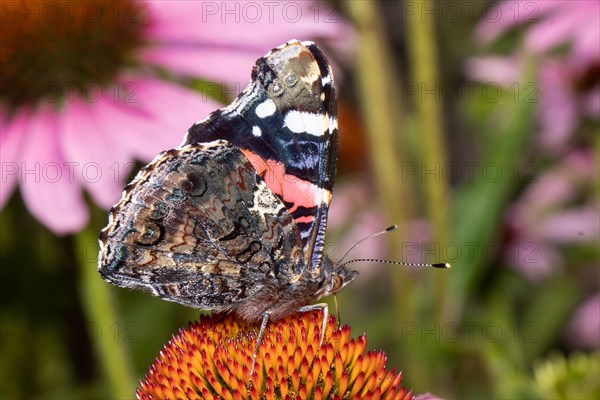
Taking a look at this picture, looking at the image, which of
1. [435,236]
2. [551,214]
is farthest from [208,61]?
[551,214]

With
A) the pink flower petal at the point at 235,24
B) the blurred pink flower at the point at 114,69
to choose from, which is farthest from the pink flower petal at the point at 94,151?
the pink flower petal at the point at 235,24

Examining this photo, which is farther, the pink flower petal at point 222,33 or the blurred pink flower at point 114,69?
the pink flower petal at point 222,33

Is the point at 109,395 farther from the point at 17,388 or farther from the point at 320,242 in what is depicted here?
the point at 320,242

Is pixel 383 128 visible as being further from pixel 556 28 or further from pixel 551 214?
pixel 551 214

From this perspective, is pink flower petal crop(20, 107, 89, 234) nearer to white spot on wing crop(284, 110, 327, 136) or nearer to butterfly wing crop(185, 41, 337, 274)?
butterfly wing crop(185, 41, 337, 274)

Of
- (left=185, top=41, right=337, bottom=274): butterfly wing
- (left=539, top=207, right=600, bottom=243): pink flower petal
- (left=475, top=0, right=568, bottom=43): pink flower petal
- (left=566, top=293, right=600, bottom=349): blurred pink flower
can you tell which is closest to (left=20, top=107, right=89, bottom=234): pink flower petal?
(left=185, top=41, right=337, bottom=274): butterfly wing

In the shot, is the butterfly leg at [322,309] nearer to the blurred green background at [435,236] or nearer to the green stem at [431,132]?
the blurred green background at [435,236]
